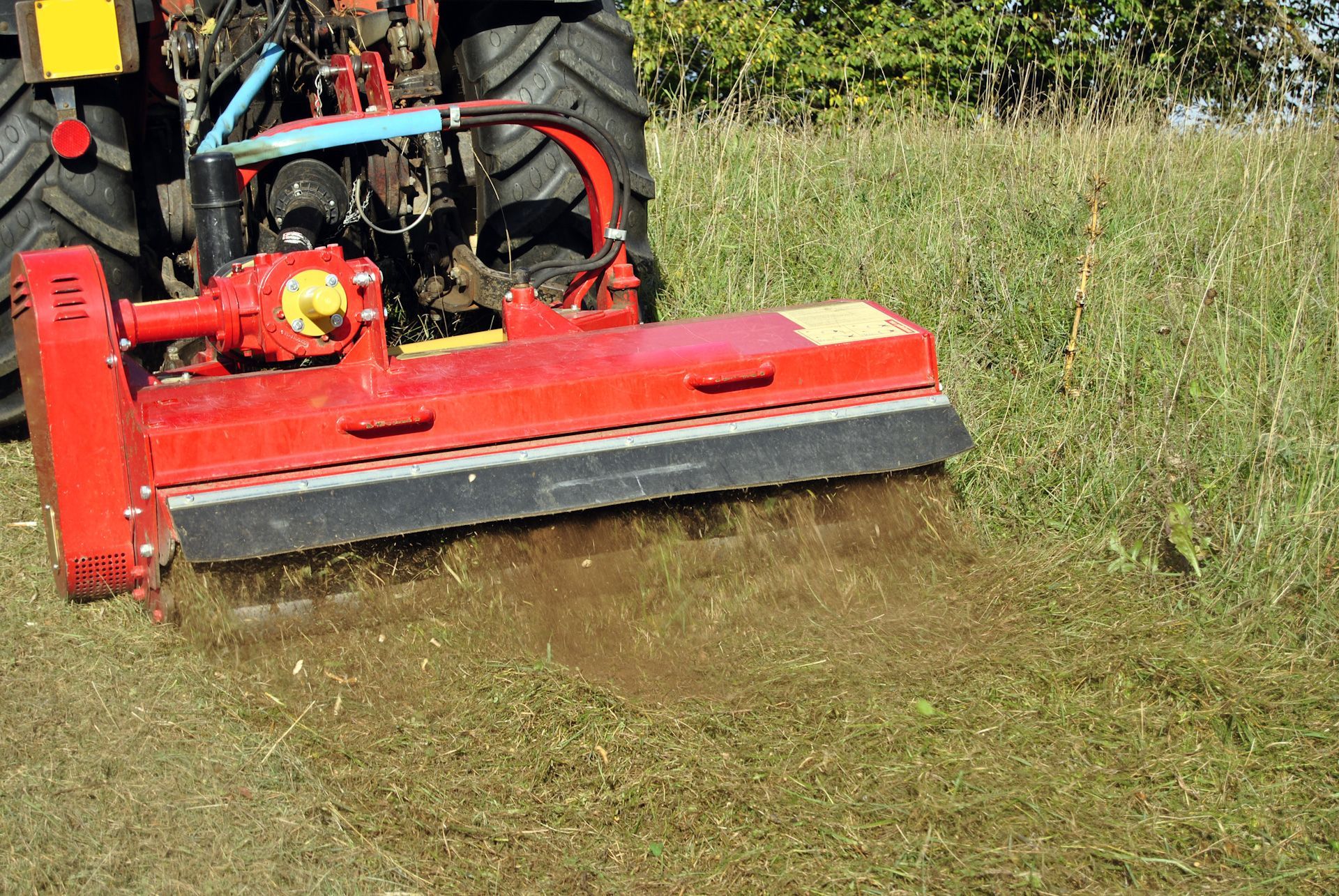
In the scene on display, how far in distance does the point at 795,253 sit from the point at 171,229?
2190 millimetres

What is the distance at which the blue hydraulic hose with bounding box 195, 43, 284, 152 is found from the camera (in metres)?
3.13

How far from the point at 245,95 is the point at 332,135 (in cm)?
43

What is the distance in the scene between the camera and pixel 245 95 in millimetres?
3232

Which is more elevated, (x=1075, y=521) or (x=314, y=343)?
(x=314, y=343)

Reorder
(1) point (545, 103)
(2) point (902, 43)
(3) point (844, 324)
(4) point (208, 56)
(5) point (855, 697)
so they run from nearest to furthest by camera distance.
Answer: (5) point (855, 697), (3) point (844, 324), (4) point (208, 56), (1) point (545, 103), (2) point (902, 43)

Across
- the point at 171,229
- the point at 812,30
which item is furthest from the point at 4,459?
the point at 812,30

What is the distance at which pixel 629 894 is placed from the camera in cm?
208

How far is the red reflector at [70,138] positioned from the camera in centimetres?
326

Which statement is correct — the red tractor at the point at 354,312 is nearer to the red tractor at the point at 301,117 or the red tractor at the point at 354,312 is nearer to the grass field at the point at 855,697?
the red tractor at the point at 301,117

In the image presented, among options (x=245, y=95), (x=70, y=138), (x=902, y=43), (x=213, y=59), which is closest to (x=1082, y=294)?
(x=245, y=95)

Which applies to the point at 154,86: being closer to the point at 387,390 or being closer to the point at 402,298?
the point at 402,298

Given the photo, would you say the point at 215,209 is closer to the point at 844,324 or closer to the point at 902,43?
the point at 844,324

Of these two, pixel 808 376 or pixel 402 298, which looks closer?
pixel 808 376

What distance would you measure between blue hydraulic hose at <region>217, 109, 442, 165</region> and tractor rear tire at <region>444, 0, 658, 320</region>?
0.62 meters
